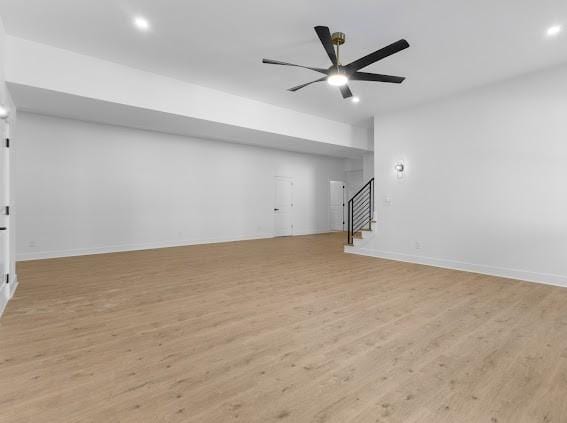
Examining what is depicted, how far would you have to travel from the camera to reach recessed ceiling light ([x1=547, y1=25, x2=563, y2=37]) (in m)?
3.67

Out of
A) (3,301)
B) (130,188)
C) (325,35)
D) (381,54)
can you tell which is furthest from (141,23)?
(130,188)

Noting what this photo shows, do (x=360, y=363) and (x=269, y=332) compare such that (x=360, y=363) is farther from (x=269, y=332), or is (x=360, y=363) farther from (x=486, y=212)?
(x=486, y=212)

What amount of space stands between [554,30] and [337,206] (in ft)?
28.6

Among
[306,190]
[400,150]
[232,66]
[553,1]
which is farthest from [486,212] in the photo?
[306,190]

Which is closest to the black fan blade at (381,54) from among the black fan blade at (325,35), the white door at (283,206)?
the black fan blade at (325,35)

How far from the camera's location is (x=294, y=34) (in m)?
3.91

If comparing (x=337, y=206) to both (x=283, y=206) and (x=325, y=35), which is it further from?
(x=325, y=35)

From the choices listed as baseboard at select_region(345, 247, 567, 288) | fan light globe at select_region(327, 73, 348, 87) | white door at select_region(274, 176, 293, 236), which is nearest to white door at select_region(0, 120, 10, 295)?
fan light globe at select_region(327, 73, 348, 87)

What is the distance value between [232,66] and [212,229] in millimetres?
5126

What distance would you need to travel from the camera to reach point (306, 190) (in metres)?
11.1

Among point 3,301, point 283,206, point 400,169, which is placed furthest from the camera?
point 283,206

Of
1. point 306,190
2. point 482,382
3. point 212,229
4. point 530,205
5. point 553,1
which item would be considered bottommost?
point 482,382

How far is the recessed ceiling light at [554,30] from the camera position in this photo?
144 inches

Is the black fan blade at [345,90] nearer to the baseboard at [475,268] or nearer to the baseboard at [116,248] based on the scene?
the baseboard at [475,268]
